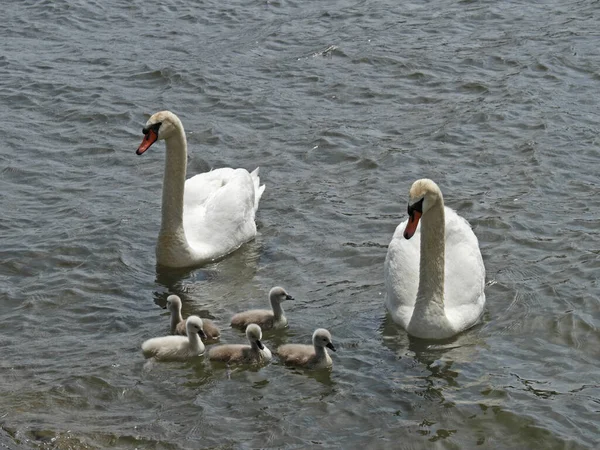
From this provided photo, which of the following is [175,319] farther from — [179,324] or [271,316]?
[271,316]

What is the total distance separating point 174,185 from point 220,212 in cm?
73

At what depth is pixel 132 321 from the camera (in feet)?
35.0

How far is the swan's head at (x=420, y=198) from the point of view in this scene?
32.8 ft

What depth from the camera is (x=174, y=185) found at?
39.6ft

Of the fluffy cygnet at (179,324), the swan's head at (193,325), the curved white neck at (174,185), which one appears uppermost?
the curved white neck at (174,185)

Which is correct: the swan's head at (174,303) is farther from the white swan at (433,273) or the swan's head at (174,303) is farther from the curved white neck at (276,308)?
the white swan at (433,273)

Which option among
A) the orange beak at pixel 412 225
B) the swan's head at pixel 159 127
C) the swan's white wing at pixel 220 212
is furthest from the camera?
the swan's white wing at pixel 220 212

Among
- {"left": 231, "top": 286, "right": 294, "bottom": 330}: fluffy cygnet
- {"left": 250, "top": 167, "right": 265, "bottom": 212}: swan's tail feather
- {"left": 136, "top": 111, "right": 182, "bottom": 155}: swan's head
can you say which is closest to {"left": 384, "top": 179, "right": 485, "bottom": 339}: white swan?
{"left": 231, "top": 286, "right": 294, "bottom": 330}: fluffy cygnet

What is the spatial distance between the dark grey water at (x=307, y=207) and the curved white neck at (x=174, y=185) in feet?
1.54

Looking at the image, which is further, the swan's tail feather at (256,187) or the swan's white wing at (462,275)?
the swan's tail feather at (256,187)

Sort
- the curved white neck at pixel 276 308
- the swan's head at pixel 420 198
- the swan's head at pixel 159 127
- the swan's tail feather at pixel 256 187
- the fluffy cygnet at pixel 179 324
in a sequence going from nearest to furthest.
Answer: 1. the swan's head at pixel 420 198
2. the fluffy cygnet at pixel 179 324
3. the curved white neck at pixel 276 308
4. the swan's head at pixel 159 127
5. the swan's tail feather at pixel 256 187

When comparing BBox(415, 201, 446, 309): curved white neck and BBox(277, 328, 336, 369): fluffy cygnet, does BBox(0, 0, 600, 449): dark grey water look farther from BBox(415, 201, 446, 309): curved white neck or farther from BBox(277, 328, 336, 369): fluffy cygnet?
BBox(415, 201, 446, 309): curved white neck

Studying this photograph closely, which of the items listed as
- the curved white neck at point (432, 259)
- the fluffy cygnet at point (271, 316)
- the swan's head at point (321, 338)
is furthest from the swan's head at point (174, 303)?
the curved white neck at point (432, 259)

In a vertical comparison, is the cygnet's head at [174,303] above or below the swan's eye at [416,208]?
below
